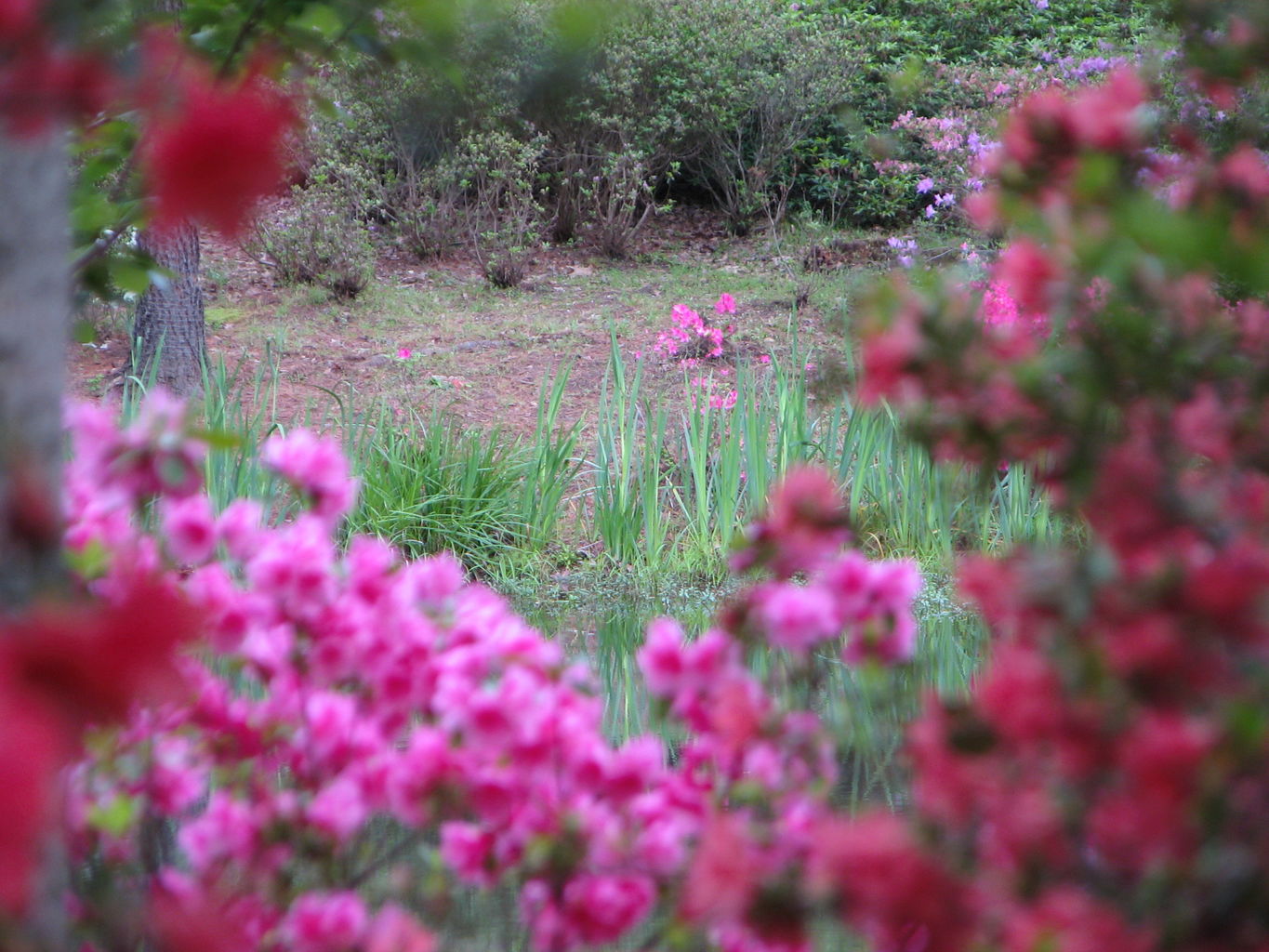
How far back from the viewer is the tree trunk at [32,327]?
0.78 meters

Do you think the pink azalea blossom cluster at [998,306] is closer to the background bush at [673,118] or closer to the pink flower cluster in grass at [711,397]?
the pink flower cluster in grass at [711,397]

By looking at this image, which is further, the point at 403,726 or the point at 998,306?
the point at 998,306

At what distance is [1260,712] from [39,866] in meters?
0.72

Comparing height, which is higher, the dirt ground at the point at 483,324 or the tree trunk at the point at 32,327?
the tree trunk at the point at 32,327

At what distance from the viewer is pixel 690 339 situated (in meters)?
7.55

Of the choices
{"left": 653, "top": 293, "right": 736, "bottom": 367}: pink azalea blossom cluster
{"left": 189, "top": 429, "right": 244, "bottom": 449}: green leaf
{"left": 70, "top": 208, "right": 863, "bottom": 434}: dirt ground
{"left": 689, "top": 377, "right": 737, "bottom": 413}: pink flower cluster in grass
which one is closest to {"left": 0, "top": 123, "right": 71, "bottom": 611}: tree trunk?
{"left": 189, "top": 429, "right": 244, "bottom": 449}: green leaf

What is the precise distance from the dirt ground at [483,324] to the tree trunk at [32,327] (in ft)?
17.7

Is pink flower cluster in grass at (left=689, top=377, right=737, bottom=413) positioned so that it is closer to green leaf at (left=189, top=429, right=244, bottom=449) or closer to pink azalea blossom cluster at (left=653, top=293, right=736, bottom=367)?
pink azalea blossom cluster at (left=653, top=293, right=736, bottom=367)

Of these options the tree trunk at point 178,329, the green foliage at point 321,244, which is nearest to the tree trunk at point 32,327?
the tree trunk at point 178,329

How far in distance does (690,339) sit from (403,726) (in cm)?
644

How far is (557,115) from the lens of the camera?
1062 centimetres

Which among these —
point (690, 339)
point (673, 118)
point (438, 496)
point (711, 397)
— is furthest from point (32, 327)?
point (673, 118)

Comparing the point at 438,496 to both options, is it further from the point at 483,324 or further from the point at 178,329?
the point at 483,324

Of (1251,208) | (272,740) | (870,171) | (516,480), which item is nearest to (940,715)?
(1251,208)
